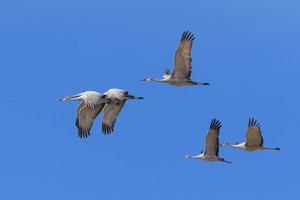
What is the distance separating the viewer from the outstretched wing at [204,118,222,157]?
76.9 metres

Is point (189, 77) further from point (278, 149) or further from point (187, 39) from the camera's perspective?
point (278, 149)

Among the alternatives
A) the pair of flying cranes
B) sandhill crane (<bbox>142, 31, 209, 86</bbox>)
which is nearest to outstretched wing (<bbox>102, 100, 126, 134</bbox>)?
the pair of flying cranes

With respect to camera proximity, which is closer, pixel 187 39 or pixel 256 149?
pixel 187 39

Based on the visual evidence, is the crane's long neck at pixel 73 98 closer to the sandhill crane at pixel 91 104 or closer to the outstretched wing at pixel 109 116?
the sandhill crane at pixel 91 104

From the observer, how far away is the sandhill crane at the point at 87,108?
242ft

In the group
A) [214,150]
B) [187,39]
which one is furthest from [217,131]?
[187,39]

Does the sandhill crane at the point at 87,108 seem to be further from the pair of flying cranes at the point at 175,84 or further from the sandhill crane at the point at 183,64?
the sandhill crane at the point at 183,64

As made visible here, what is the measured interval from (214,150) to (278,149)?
3116mm

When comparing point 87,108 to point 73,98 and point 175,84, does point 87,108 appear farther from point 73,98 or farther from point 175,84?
point 175,84

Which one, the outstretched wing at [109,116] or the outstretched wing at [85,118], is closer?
the outstretched wing at [85,118]

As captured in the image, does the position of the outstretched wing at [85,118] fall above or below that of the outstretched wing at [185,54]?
below

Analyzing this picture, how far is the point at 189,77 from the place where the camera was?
243 feet

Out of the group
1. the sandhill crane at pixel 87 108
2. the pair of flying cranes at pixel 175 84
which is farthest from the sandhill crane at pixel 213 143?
the sandhill crane at pixel 87 108

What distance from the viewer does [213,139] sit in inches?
3041
